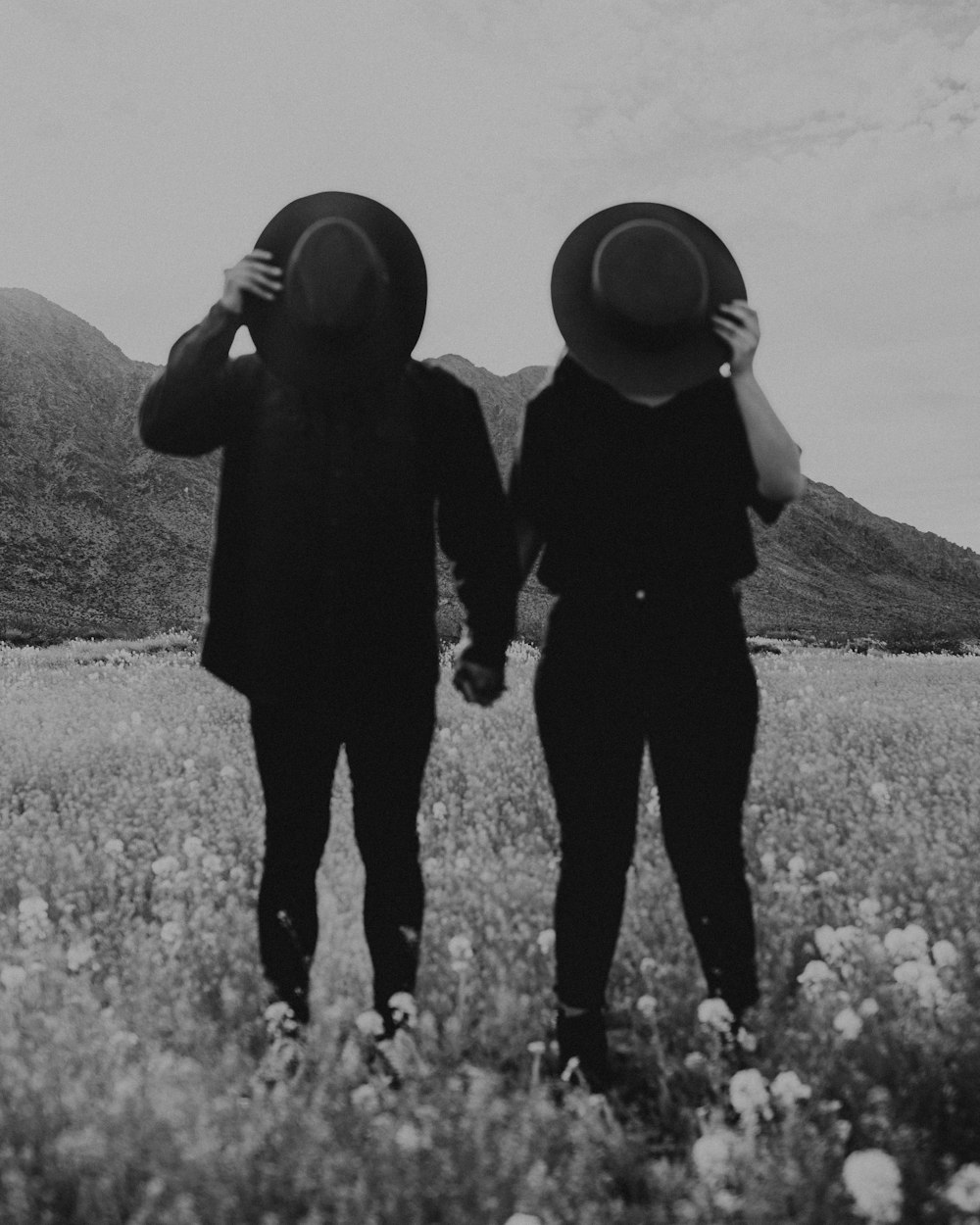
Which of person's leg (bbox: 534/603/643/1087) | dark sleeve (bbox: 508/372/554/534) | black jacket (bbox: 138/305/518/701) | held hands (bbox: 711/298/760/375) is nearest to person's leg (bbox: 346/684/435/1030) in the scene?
black jacket (bbox: 138/305/518/701)

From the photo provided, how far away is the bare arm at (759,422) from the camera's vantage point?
121 inches

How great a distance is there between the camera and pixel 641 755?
Answer: 130 inches

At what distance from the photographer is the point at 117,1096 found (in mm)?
2578

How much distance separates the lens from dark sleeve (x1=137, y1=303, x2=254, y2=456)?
3221 millimetres

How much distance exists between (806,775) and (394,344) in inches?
193

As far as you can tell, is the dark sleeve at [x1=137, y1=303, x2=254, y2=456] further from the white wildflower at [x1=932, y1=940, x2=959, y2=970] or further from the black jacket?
the white wildflower at [x1=932, y1=940, x2=959, y2=970]

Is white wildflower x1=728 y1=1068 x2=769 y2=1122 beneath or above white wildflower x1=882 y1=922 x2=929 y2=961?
beneath

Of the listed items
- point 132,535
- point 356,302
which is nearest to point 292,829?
point 356,302

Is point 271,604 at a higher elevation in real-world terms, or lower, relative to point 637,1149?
higher

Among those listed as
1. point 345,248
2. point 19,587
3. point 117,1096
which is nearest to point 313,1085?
point 117,1096

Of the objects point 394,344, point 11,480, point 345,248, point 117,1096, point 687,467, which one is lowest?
point 117,1096

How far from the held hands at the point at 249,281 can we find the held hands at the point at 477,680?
5.07ft

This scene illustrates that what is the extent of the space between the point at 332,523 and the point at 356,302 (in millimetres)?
787

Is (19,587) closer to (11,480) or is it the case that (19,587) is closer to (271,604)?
(11,480)
